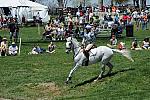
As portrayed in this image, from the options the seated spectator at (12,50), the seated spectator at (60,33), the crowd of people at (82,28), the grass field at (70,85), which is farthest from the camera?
the seated spectator at (60,33)

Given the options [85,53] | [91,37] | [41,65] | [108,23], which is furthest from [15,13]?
[85,53]

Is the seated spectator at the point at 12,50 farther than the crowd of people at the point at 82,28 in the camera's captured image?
No

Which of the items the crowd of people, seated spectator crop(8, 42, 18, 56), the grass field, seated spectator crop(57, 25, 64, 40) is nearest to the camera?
the grass field

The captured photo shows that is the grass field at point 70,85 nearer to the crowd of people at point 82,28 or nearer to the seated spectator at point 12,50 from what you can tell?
the seated spectator at point 12,50

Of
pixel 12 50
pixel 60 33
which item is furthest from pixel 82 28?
pixel 12 50

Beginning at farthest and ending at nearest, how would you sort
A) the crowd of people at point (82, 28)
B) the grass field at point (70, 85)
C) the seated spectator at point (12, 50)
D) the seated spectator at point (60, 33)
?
the seated spectator at point (60, 33), the crowd of people at point (82, 28), the seated spectator at point (12, 50), the grass field at point (70, 85)

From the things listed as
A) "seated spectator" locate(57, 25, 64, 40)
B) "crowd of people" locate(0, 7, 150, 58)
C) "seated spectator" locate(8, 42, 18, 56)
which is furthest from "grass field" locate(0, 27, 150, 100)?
"seated spectator" locate(57, 25, 64, 40)

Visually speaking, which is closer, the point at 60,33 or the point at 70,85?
the point at 70,85

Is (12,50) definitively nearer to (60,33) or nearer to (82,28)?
(60,33)

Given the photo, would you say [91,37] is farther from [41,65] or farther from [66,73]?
[66,73]

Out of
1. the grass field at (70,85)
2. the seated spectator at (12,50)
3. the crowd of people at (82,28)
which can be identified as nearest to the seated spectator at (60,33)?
the crowd of people at (82,28)

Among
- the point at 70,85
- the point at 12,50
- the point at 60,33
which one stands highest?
the point at 70,85

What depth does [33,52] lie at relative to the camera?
2805cm

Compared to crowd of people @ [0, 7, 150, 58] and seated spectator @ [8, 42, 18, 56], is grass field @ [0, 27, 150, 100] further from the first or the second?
crowd of people @ [0, 7, 150, 58]
